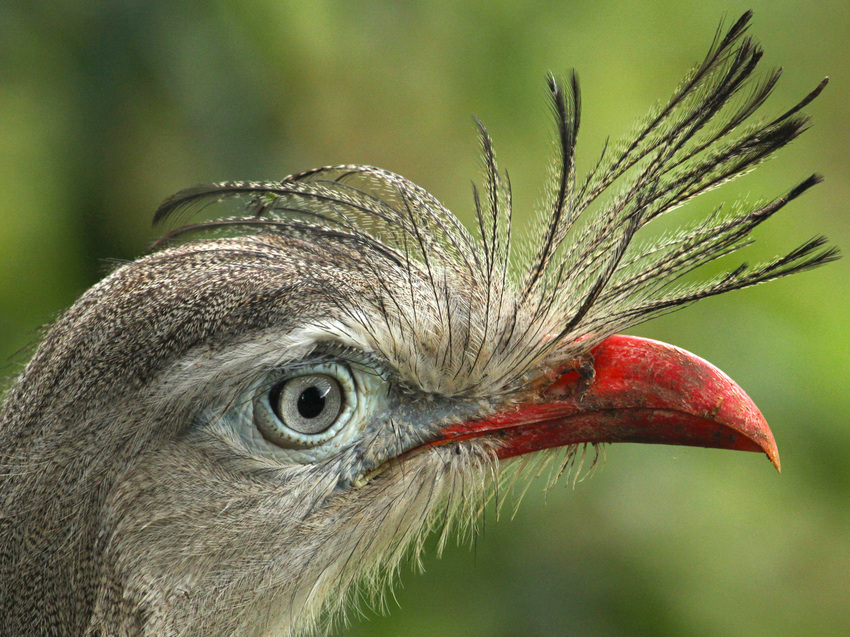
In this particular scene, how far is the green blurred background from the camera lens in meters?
2.55

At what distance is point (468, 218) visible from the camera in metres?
3.16

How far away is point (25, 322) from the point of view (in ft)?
9.32

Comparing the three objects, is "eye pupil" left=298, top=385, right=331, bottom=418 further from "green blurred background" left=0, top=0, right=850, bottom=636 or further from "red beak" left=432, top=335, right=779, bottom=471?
"green blurred background" left=0, top=0, right=850, bottom=636

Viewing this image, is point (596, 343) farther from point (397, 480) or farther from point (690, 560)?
point (690, 560)

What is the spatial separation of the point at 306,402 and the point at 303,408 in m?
0.01

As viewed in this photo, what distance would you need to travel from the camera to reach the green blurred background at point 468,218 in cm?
255

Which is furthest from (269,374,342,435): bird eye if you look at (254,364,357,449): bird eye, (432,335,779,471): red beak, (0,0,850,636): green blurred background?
(0,0,850,636): green blurred background

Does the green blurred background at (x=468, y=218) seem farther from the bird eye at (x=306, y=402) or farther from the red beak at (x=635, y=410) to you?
the bird eye at (x=306, y=402)

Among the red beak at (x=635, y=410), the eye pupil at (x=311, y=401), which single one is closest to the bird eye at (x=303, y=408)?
the eye pupil at (x=311, y=401)

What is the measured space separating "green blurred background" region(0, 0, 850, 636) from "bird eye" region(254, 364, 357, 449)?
3.72 feet

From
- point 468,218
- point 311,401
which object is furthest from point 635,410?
point 468,218

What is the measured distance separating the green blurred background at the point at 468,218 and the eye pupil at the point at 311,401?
1150mm

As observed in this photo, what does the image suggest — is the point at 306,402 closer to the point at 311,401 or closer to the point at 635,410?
the point at 311,401

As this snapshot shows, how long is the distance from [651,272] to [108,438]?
1092mm
